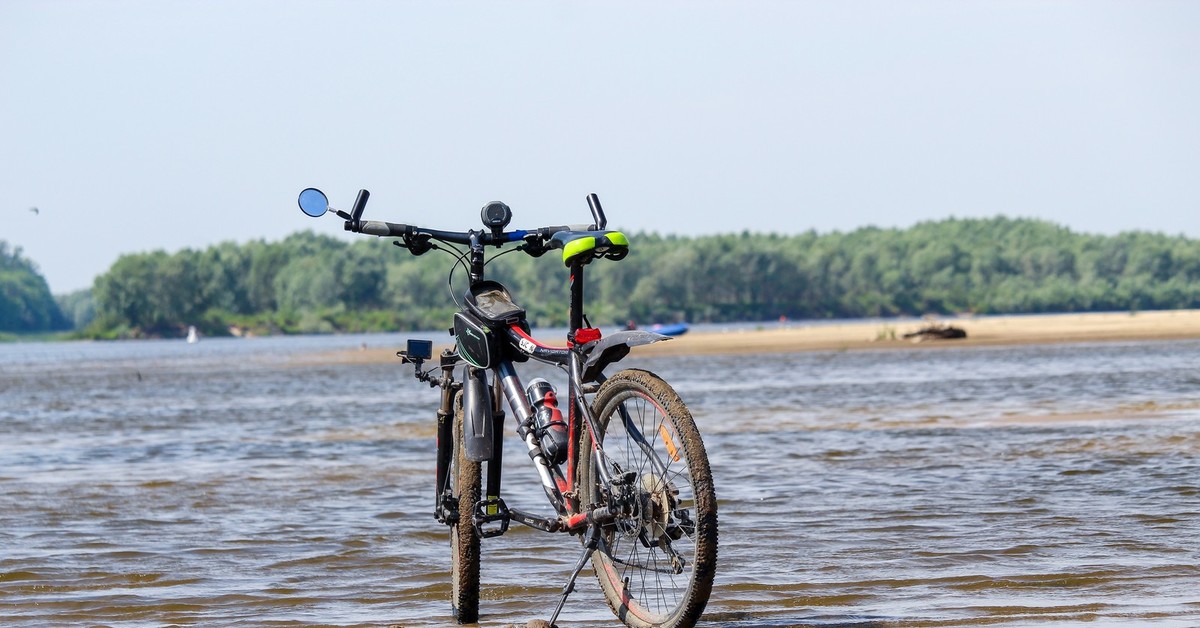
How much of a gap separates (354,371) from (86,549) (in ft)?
118

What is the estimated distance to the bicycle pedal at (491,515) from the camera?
599 centimetres

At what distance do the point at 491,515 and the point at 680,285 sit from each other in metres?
164

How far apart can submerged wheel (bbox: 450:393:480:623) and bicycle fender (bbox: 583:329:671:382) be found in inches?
36.0

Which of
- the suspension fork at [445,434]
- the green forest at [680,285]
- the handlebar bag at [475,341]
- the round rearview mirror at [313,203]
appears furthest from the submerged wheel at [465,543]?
the green forest at [680,285]

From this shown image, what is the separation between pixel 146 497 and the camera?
36.3 feet

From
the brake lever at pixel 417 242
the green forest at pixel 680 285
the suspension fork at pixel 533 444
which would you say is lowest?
the suspension fork at pixel 533 444

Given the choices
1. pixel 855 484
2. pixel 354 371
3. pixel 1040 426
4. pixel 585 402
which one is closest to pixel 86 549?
pixel 585 402

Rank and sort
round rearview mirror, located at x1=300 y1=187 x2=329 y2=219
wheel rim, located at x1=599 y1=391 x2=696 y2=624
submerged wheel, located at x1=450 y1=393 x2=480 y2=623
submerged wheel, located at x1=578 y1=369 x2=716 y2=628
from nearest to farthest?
submerged wheel, located at x1=578 y1=369 x2=716 y2=628 < wheel rim, located at x1=599 y1=391 x2=696 y2=624 < submerged wheel, located at x1=450 y1=393 x2=480 y2=623 < round rearview mirror, located at x1=300 y1=187 x2=329 y2=219

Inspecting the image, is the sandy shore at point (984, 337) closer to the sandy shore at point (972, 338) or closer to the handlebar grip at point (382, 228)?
the sandy shore at point (972, 338)

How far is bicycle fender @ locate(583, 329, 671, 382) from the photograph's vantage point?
5.07 meters

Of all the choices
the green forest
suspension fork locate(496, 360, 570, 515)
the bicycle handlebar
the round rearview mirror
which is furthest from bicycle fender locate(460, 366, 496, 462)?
the green forest

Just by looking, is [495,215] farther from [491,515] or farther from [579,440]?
[491,515]

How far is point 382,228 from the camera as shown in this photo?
6016mm

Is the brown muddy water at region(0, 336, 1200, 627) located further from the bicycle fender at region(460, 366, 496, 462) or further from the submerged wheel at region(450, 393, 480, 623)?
the bicycle fender at region(460, 366, 496, 462)
